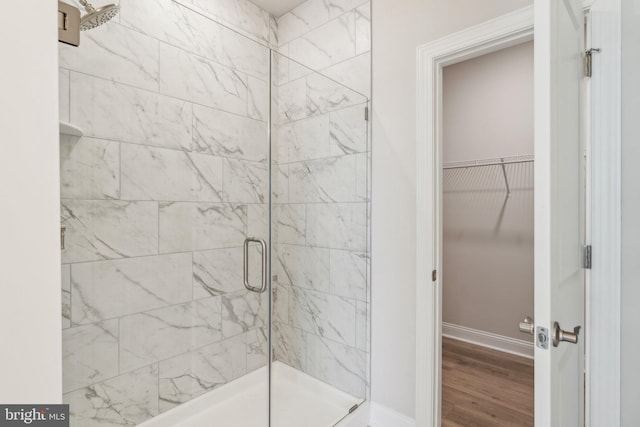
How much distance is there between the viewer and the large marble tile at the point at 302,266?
1.66m

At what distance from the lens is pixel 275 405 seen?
1625 mm

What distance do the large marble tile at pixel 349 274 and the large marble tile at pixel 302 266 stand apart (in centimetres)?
5

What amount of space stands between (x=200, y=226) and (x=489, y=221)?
8.19 ft

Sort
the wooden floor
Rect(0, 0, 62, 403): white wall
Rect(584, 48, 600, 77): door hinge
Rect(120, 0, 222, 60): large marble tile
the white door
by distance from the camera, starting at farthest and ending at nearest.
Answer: the wooden floor
Rect(120, 0, 222, 60): large marble tile
Rect(584, 48, 600, 77): door hinge
the white door
Rect(0, 0, 62, 403): white wall

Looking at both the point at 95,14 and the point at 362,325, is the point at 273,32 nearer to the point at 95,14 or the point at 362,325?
the point at 95,14

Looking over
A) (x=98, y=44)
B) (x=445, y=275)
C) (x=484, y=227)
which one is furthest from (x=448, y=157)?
(x=98, y=44)

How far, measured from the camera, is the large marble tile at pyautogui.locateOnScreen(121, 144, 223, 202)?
5.03ft

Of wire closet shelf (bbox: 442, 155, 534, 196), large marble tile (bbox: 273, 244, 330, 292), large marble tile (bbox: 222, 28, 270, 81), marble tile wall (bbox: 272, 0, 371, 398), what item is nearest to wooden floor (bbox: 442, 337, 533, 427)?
marble tile wall (bbox: 272, 0, 371, 398)

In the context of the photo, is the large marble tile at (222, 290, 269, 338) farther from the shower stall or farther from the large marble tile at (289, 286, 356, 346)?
the large marble tile at (289, 286, 356, 346)

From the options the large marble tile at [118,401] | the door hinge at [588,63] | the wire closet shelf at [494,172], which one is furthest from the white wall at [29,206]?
the wire closet shelf at [494,172]

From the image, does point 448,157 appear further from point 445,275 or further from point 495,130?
point 445,275

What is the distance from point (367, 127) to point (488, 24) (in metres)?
0.77

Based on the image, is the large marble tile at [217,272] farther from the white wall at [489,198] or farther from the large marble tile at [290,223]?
the white wall at [489,198]
